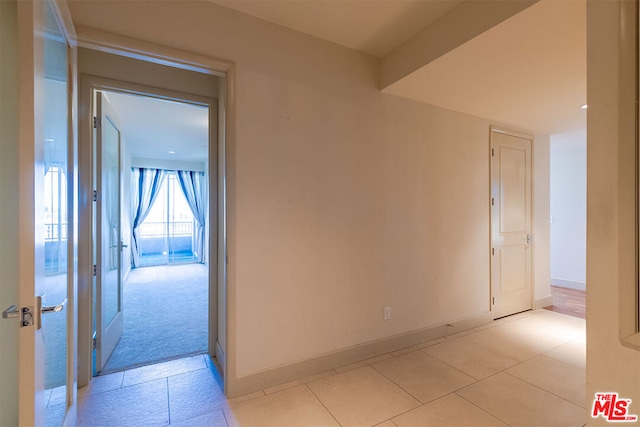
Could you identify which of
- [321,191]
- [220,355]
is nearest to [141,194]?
[220,355]

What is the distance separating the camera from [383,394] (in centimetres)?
206

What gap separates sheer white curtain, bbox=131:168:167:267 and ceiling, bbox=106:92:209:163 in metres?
0.58

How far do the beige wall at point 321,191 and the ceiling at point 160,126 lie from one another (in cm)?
103

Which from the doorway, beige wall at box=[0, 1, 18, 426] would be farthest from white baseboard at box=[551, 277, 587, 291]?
beige wall at box=[0, 1, 18, 426]

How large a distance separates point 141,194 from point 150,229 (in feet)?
3.74

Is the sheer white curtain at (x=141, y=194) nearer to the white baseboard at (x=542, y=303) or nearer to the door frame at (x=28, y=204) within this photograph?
the door frame at (x=28, y=204)

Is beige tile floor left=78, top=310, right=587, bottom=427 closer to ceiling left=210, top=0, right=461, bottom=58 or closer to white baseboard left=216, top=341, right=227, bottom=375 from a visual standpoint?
white baseboard left=216, top=341, right=227, bottom=375

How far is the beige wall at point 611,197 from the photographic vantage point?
3.45 ft

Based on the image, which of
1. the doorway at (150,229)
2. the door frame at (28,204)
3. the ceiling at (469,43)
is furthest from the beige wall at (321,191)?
the door frame at (28,204)

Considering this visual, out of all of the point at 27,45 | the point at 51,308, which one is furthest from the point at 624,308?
the point at 27,45

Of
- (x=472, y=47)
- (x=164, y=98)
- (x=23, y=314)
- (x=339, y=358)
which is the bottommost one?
(x=339, y=358)

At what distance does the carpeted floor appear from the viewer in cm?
268

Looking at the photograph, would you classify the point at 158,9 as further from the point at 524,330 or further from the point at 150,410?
the point at 524,330

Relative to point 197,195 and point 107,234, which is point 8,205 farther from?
point 197,195
